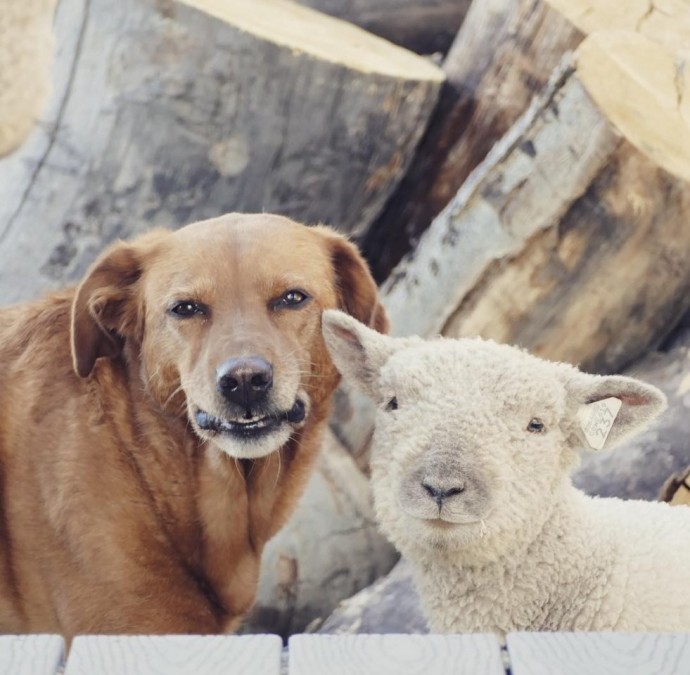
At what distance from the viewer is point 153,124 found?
4.41 metres

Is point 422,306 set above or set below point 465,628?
below

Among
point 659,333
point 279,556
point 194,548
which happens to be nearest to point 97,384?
point 194,548

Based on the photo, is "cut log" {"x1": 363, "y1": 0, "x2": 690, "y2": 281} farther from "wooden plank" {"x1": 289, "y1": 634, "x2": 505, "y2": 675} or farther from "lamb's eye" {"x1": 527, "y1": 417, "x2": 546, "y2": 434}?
"wooden plank" {"x1": 289, "y1": 634, "x2": 505, "y2": 675}

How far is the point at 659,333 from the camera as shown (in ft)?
14.4

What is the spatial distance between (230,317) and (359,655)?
131 cm

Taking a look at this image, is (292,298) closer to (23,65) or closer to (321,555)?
(321,555)

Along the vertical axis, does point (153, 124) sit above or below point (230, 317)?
below

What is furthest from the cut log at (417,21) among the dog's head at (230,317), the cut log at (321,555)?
the dog's head at (230,317)

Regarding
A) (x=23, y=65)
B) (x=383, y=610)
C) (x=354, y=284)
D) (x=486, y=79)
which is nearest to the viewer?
(x=354, y=284)

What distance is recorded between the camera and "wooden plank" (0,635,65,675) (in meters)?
1.93

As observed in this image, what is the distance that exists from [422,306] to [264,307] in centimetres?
134

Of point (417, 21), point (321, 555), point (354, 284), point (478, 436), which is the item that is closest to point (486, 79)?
point (417, 21)

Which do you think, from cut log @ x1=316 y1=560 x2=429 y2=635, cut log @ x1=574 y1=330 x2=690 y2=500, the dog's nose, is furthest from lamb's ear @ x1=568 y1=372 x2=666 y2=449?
cut log @ x1=316 y1=560 x2=429 y2=635

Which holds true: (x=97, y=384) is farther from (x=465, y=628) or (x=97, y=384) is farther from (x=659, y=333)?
(x=659, y=333)
